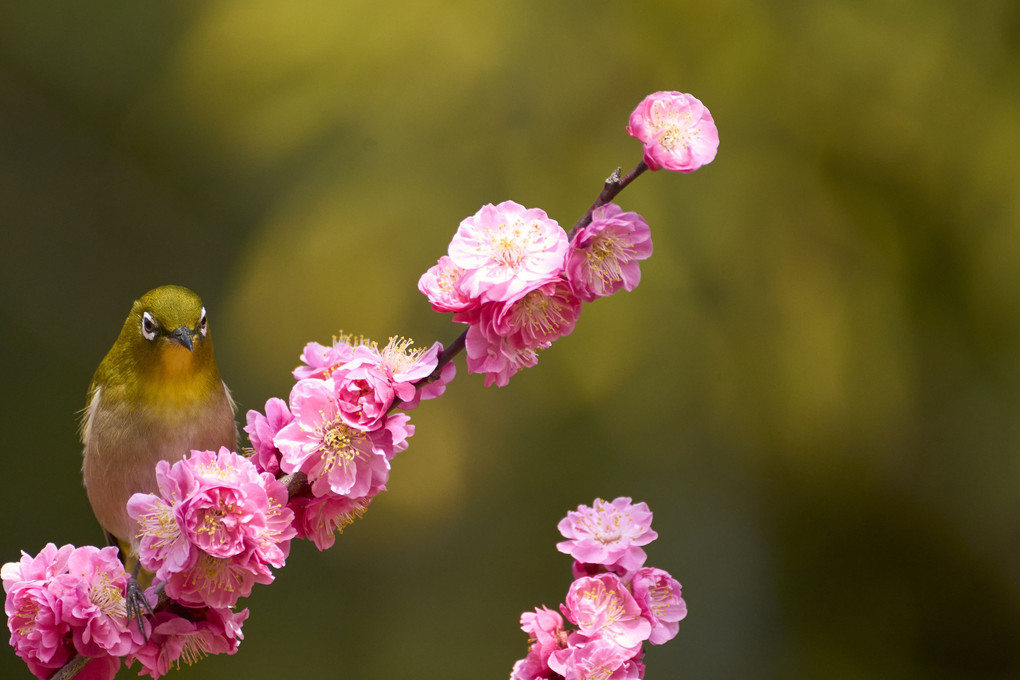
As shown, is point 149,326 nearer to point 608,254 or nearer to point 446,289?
point 446,289

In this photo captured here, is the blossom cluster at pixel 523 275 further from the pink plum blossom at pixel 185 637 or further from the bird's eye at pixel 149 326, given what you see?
the bird's eye at pixel 149 326

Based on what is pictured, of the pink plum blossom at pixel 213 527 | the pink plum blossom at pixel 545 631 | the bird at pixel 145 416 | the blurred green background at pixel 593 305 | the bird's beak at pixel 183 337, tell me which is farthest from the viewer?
the blurred green background at pixel 593 305

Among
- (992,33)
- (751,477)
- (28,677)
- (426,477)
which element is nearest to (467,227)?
(426,477)

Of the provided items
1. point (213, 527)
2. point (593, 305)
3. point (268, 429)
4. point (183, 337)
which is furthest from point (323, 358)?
point (593, 305)

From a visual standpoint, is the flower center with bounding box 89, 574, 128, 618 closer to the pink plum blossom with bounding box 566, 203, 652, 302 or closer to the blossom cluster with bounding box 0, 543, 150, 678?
the blossom cluster with bounding box 0, 543, 150, 678

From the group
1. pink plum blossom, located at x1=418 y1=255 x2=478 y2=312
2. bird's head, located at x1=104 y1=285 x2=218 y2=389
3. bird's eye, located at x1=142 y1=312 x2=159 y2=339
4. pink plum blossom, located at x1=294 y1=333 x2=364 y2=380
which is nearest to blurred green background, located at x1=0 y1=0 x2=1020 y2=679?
bird's head, located at x1=104 y1=285 x2=218 y2=389

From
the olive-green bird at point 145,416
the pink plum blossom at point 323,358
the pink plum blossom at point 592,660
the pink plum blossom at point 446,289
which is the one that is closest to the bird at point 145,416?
the olive-green bird at point 145,416

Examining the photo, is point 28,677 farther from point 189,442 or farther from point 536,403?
point 189,442
